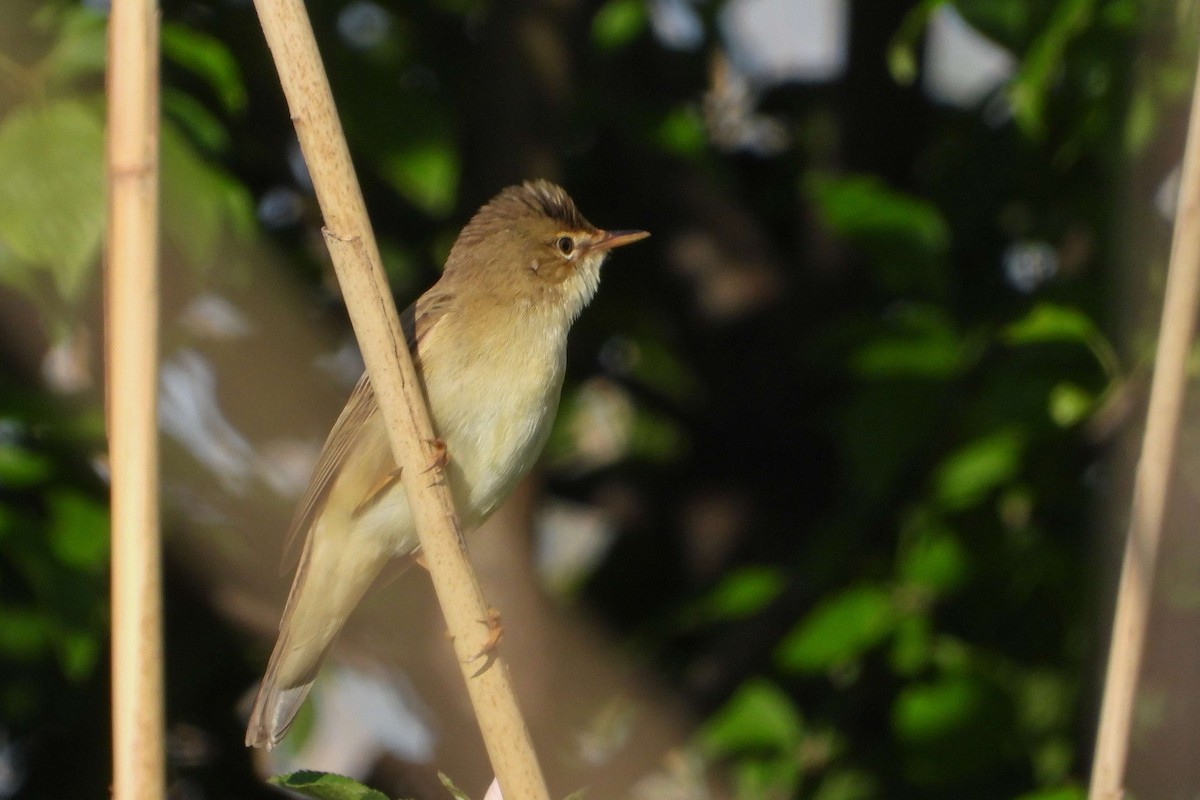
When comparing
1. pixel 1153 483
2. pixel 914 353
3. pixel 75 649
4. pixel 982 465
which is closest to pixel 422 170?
pixel 914 353

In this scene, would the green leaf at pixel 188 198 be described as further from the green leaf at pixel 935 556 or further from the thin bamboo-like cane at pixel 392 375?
the green leaf at pixel 935 556

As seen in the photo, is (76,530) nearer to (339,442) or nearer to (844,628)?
(339,442)

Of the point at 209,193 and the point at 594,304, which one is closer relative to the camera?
the point at 209,193

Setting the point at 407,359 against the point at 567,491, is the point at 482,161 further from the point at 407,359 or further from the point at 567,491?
the point at 407,359

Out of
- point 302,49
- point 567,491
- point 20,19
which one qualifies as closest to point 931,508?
point 567,491

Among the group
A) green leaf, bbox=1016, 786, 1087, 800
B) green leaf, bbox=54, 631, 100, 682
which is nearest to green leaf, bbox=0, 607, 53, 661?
green leaf, bbox=54, 631, 100, 682
